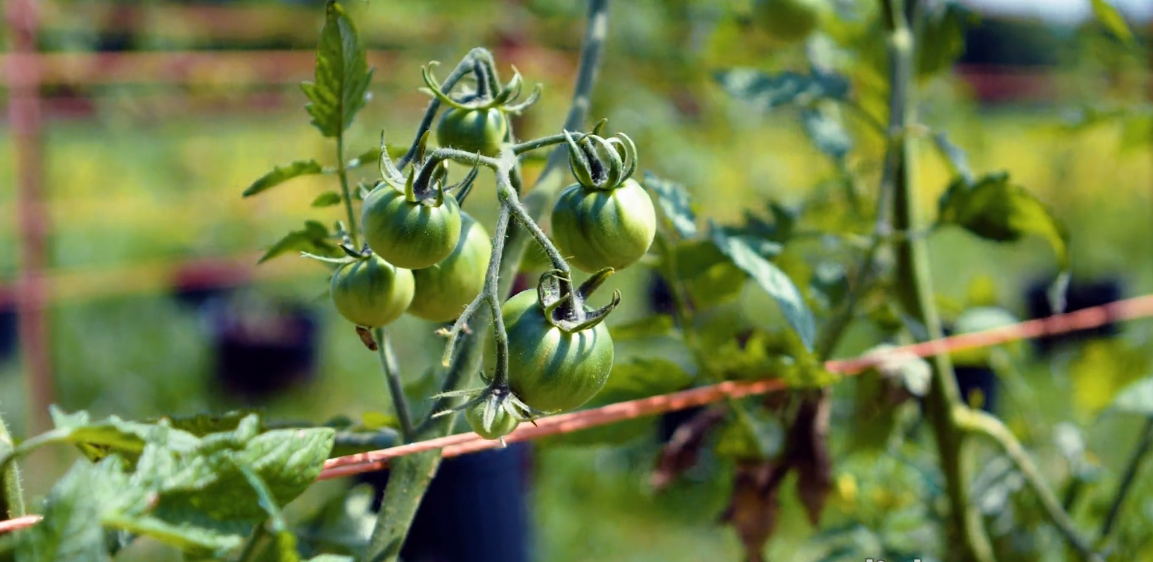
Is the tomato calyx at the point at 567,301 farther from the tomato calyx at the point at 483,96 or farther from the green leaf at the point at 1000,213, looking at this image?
the green leaf at the point at 1000,213

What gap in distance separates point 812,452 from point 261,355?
2.45m

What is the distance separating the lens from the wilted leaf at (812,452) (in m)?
0.91

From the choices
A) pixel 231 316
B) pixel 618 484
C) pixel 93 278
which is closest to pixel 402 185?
pixel 618 484

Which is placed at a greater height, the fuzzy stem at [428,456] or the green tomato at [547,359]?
the green tomato at [547,359]

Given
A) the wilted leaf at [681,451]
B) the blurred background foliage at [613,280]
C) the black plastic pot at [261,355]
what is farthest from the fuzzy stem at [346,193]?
the black plastic pot at [261,355]

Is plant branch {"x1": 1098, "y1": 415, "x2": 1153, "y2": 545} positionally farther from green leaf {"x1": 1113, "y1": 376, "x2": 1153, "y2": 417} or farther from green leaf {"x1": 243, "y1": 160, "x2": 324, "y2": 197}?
green leaf {"x1": 243, "y1": 160, "x2": 324, "y2": 197}

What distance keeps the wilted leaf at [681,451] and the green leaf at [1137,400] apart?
350mm

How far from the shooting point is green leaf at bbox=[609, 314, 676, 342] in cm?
A: 78

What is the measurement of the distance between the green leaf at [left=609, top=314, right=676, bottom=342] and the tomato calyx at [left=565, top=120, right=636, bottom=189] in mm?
Answer: 243

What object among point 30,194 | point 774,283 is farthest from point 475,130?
point 30,194

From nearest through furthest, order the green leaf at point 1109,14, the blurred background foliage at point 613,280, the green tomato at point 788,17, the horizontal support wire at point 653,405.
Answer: the horizontal support wire at point 653,405, the green leaf at point 1109,14, the green tomato at point 788,17, the blurred background foliage at point 613,280

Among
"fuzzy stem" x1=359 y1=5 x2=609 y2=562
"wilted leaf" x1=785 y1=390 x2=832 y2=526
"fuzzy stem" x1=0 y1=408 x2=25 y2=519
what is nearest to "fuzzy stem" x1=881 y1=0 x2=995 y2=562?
"wilted leaf" x1=785 y1=390 x2=832 y2=526

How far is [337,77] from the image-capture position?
60 cm

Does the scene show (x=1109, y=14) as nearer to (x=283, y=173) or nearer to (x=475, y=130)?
(x=475, y=130)
